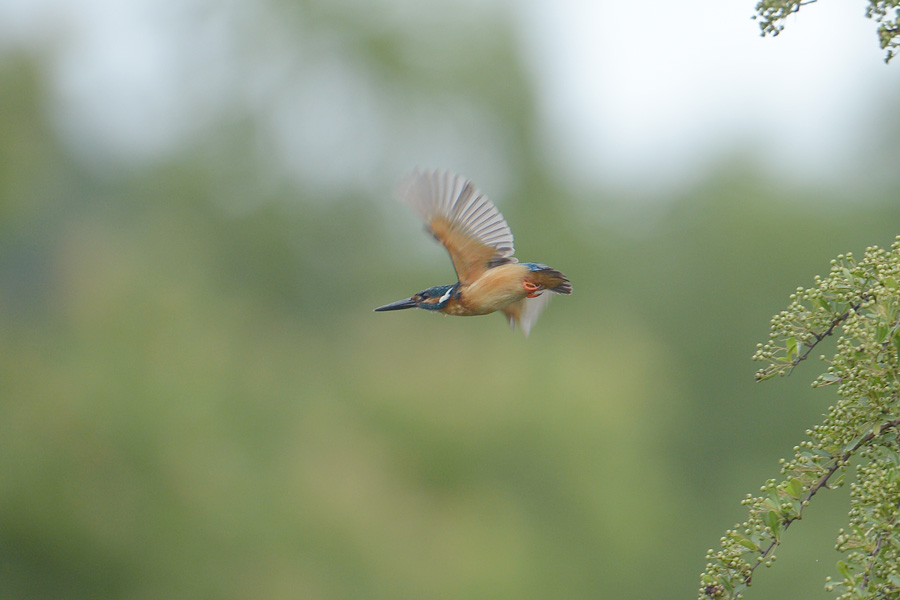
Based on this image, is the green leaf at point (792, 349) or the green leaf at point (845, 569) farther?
the green leaf at point (792, 349)

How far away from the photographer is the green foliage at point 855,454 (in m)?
2.37

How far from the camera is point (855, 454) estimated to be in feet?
8.25

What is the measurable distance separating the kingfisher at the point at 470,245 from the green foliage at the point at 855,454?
156 cm

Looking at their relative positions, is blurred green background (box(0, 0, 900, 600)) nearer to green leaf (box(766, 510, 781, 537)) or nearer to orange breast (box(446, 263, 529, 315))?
orange breast (box(446, 263, 529, 315))

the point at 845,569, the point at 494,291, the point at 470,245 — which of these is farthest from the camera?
the point at 470,245

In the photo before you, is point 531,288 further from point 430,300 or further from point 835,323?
point 835,323

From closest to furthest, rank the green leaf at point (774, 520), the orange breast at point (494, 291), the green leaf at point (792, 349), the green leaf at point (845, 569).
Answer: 1. the green leaf at point (845, 569)
2. the green leaf at point (774, 520)
3. the green leaf at point (792, 349)
4. the orange breast at point (494, 291)

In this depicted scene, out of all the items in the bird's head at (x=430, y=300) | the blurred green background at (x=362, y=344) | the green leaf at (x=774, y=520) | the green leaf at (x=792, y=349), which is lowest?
the blurred green background at (x=362, y=344)

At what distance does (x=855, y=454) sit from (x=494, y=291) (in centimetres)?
182

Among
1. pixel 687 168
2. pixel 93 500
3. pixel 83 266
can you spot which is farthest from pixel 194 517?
pixel 687 168

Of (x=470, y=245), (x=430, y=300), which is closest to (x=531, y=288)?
(x=470, y=245)

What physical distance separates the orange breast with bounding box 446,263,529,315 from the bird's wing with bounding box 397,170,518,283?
0.36 feet

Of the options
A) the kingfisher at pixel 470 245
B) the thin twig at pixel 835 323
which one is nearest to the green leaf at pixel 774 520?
the thin twig at pixel 835 323

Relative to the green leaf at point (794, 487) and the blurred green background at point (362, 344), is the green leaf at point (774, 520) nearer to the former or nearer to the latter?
the green leaf at point (794, 487)
